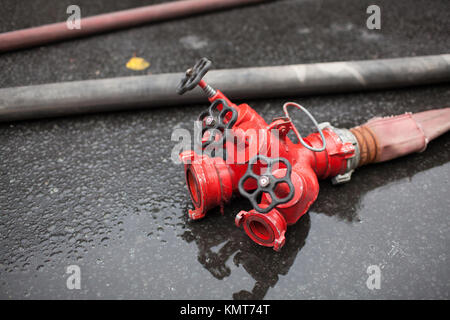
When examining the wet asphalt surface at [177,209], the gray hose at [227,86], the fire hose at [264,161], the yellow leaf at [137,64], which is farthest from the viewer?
the yellow leaf at [137,64]

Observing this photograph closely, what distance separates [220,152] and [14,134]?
3.55ft

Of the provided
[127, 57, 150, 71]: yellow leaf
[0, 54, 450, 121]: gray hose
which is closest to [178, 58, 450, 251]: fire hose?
[0, 54, 450, 121]: gray hose

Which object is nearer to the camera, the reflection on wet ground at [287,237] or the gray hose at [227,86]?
the reflection on wet ground at [287,237]

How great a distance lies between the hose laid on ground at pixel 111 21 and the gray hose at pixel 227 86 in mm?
629

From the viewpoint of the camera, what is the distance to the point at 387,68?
6.80ft

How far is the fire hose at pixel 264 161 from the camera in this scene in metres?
1.28

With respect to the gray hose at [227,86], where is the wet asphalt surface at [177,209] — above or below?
below

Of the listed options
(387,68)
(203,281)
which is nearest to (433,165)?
(387,68)

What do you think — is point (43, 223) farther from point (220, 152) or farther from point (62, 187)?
point (220, 152)

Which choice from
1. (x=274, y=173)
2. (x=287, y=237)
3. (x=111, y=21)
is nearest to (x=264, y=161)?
(x=274, y=173)

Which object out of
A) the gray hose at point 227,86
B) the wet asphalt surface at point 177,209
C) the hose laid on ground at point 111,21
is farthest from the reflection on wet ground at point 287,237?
the hose laid on ground at point 111,21

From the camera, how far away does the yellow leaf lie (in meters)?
2.37

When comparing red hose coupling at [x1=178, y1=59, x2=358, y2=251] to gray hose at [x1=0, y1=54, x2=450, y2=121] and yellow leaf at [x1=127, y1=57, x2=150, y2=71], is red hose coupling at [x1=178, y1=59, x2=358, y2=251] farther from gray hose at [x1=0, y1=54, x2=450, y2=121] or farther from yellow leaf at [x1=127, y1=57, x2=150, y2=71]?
yellow leaf at [x1=127, y1=57, x2=150, y2=71]

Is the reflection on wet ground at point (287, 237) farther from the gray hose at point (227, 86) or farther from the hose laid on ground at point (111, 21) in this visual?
the hose laid on ground at point (111, 21)
